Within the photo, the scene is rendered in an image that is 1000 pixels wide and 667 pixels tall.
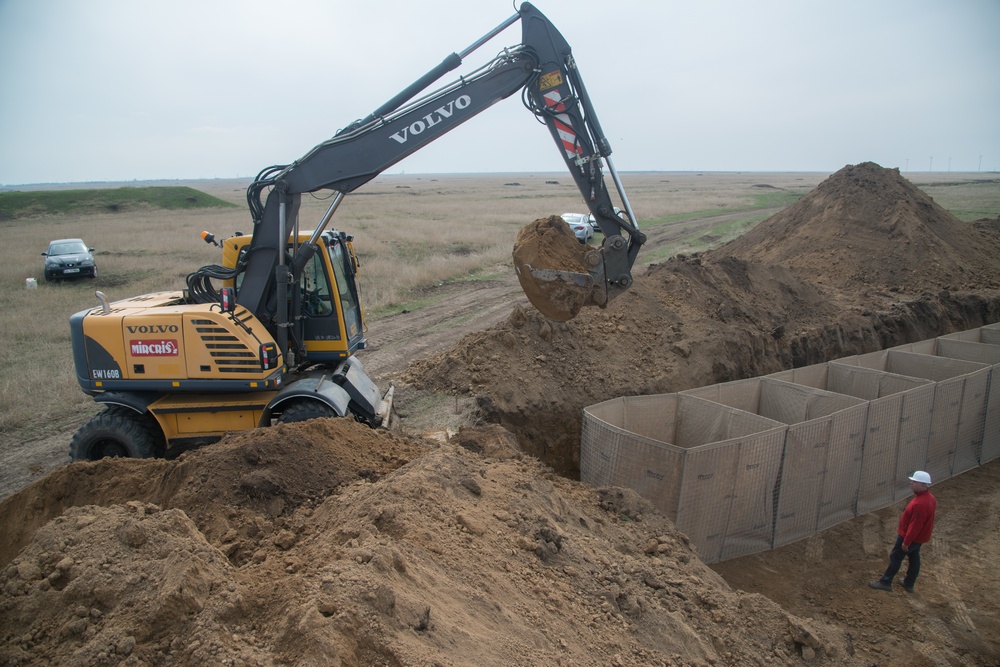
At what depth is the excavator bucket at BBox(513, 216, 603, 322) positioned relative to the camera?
24.4ft

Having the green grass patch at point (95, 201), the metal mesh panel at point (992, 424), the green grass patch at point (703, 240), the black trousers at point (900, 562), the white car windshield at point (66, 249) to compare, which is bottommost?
the black trousers at point (900, 562)

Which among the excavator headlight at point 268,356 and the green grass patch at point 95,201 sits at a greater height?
the green grass patch at point 95,201

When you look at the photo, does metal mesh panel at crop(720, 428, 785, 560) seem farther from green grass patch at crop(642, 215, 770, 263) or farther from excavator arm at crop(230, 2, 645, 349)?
green grass patch at crop(642, 215, 770, 263)

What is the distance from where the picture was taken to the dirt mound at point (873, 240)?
17.6 m

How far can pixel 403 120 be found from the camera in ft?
23.6

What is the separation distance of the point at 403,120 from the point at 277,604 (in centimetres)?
519

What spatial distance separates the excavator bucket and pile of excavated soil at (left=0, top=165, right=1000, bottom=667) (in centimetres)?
169

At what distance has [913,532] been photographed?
6918 mm

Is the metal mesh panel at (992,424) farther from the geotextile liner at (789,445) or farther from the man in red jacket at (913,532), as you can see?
the man in red jacket at (913,532)

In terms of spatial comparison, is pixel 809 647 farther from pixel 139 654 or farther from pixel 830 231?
pixel 830 231

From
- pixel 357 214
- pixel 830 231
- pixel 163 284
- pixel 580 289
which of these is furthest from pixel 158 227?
pixel 580 289

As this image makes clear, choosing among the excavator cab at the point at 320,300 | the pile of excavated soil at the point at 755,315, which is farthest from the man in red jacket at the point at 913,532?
the excavator cab at the point at 320,300

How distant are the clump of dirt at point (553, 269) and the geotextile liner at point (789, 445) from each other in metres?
1.53

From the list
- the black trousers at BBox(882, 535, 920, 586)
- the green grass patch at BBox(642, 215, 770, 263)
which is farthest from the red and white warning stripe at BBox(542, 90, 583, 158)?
the green grass patch at BBox(642, 215, 770, 263)
